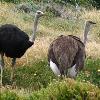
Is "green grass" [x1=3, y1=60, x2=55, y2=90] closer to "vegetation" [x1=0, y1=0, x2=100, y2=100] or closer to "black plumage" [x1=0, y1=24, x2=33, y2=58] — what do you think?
"vegetation" [x1=0, y1=0, x2=100, y2=100]

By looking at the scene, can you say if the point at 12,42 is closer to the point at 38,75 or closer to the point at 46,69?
the point at 38,75

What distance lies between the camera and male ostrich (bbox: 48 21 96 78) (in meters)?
9.79

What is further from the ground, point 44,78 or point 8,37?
point 8,37

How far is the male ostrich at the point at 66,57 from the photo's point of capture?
9.79 m

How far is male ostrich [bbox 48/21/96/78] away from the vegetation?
251 millimetres

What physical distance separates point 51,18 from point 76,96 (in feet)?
51.5

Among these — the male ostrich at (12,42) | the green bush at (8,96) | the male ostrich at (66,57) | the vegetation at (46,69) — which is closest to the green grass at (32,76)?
the vegetation at (46,69)

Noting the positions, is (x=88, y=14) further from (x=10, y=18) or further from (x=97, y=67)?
(x=97, y=67)

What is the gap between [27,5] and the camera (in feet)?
77.4

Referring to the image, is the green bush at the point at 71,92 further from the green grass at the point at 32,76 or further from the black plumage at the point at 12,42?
the black plumage at the point at 12,42

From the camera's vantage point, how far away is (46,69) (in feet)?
39.5

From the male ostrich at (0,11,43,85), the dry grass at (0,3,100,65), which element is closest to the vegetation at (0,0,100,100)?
the dry grass at (0,3,100,65)

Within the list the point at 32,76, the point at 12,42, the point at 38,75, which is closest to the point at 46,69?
the point at 38,75

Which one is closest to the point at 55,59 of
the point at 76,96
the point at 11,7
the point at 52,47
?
the point at 52,47
